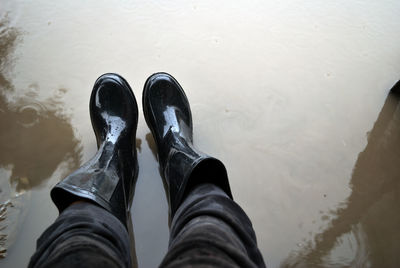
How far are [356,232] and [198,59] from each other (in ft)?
2.71

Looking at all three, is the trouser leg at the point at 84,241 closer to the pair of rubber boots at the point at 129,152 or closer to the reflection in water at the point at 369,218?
the pair of rubber boots at the point at 129,152

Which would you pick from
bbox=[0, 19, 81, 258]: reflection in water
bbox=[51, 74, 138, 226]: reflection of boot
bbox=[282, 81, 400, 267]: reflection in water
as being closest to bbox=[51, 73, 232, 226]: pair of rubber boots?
bbox=[51, 74, 138, 226]: reflection of boot

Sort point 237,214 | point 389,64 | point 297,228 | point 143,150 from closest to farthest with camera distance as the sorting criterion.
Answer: point 237,214 < point 297,228 < point 143,150 < point 389,64

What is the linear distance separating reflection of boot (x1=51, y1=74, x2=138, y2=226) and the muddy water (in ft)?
0.27

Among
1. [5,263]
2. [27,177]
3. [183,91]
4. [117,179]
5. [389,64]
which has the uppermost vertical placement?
[389,64]

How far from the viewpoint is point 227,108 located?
113 centimetres

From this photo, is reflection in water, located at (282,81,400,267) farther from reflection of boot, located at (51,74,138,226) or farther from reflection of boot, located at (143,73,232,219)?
reflection of boot, located at (51,74,138,226)

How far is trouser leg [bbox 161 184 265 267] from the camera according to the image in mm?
484

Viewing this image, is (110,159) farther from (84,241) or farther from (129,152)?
(84,241)

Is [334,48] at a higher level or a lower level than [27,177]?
higher

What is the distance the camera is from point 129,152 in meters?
0.94

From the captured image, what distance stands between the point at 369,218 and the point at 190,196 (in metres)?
0.57

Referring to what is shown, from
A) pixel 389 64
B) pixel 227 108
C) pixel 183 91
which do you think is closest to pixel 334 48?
pixel 389 64

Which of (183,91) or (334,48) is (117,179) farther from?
(334,48)
